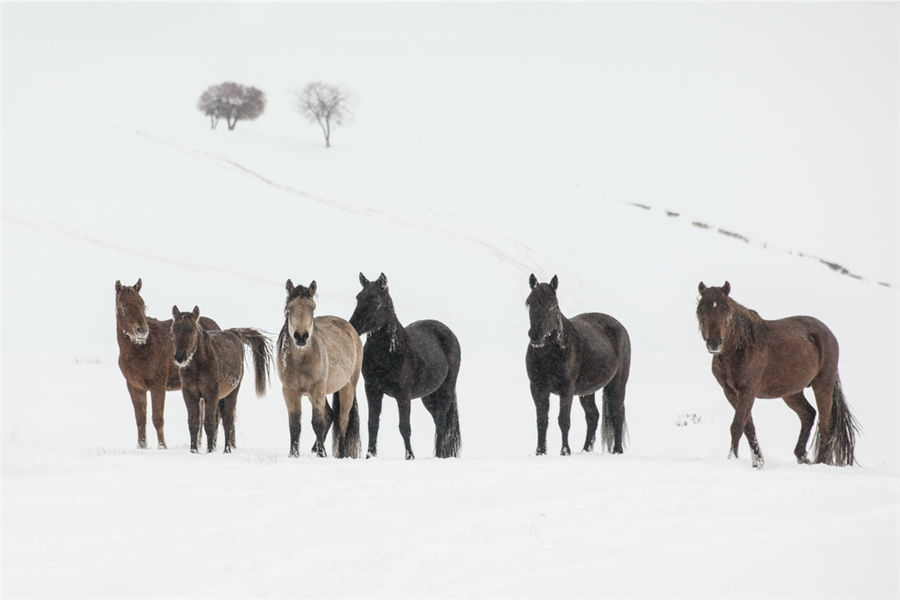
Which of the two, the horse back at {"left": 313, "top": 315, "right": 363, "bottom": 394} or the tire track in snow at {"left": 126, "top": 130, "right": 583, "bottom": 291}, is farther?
the tire track in snow at {"left": 126, "top": 130, "right": 583, "bottom": 291}

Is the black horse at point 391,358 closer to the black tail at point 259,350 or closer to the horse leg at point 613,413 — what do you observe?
the black tail at point 259,350

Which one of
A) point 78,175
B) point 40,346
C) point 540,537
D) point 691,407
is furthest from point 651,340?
point 78,175

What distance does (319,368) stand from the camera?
10.6 meters

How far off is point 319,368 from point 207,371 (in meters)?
1.36

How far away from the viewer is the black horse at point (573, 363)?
1021 cm

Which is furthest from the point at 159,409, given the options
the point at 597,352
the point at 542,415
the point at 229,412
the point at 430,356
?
the point at 597,352

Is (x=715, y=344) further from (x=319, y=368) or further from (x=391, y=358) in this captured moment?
(x=319, y=368)

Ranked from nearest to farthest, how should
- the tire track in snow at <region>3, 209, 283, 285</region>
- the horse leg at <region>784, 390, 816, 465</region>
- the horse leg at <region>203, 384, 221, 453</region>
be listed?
1. the horse leg at <region>784, 390, 816, 465</region>
2. the horse leg at <region>203, 384, 221, 453</region>
3. the tire track in snow at <region>3, 209, 283, 285</region>

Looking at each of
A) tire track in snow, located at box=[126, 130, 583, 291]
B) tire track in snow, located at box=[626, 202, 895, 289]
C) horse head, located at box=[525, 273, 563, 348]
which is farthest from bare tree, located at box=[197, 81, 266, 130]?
horse head, located at box=[525, 273, 563, 348]

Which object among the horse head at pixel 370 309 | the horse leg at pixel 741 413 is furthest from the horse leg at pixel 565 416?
the horse head at pixel 370 309

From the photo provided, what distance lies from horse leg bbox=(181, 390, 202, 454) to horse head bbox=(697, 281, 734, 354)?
5.61 metres

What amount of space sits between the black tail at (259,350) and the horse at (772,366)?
564cm

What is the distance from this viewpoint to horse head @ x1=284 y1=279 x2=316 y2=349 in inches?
388

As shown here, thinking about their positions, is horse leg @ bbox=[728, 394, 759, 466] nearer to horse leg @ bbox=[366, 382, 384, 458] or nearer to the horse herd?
the horse herd
